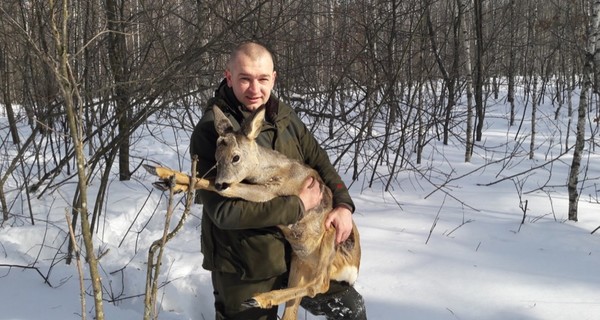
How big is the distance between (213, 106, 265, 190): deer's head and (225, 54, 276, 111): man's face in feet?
0.95

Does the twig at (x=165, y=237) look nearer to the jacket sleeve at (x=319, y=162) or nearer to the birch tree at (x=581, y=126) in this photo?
the jacket sleeve at (x=319, y=162)

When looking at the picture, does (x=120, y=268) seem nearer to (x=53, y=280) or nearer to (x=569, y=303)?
(x=53, y=280)

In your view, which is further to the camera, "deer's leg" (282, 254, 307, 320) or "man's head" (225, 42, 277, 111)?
"deer's leg" (282, 254, 307, 320)

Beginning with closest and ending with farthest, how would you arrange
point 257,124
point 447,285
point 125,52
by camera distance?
point 257,124
point 447,285
point 125,52

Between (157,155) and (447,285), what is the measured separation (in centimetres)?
683

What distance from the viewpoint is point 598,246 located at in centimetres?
458

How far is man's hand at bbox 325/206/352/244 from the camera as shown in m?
2.49

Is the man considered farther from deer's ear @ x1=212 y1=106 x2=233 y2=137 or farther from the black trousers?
deer's ear @ x1=212 y1=106 x2=233 y2=137

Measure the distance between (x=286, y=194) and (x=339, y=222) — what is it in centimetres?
37

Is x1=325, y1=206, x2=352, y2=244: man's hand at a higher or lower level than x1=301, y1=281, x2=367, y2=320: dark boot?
higher

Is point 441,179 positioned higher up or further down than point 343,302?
further down

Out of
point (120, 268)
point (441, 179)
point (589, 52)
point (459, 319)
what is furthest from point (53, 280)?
point (589, 52)

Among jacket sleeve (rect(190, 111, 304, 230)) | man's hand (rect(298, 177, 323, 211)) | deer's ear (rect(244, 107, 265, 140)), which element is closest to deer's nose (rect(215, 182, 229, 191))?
jacket sleeve (rect(190, 111, 304, 230))

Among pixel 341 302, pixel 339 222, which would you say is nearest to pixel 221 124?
pixel 339 222
